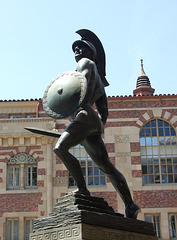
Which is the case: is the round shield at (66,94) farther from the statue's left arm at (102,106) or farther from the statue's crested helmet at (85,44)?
the statue's left arm at (102,106)

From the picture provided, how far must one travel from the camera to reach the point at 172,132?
78.7 ft

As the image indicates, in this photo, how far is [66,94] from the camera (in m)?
6.80

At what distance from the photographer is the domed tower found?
40281 mm

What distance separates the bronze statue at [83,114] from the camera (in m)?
6.70

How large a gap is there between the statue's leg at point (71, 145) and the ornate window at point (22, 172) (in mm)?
16955

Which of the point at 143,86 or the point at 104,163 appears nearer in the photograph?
the point at 104,163

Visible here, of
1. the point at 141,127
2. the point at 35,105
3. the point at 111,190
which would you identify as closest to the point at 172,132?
the point at 141,127

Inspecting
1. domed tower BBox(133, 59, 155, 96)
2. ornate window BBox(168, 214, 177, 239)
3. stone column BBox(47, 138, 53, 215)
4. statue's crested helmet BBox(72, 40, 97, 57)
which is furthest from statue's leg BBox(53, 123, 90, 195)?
domed tower BBox(133, 59, 155, 96)

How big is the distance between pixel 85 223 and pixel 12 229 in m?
17.5

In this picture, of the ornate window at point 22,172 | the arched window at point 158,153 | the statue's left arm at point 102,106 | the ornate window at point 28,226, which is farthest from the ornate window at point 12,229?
the statue's left arm at point 102,106

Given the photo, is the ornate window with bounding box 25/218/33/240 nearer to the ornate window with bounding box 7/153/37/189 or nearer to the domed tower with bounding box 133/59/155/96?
the ornate window with bounding box 7/153/37/189

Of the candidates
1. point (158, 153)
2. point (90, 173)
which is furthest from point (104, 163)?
point (158, 153)

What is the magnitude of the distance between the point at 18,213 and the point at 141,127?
7.55 metres

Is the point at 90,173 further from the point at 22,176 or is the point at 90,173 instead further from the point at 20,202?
the point at 20,202
